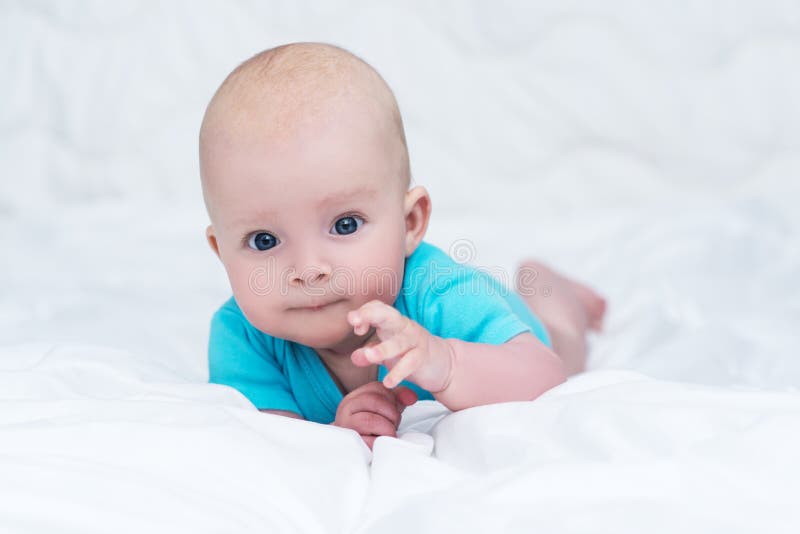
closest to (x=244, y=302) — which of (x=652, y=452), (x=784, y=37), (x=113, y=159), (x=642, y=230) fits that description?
(x=652, y=452)

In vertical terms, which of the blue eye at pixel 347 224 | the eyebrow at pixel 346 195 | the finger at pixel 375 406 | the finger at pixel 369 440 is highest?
the eyebrow at pixel 346 195

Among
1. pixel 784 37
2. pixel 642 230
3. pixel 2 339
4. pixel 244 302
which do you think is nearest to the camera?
pixel 244 302

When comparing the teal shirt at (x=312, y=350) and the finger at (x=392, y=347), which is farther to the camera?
the teal shirt at (x=312, y=350)

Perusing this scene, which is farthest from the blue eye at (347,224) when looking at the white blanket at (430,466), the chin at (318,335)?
the white blanket at (430,466)

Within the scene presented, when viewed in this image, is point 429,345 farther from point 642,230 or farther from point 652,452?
point 642,230

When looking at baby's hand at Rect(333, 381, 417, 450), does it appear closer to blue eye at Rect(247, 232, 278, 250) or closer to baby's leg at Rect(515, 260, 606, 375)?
blue eye at Rect(247, 232, 278, 250)

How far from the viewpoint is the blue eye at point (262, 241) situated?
3.43 ft

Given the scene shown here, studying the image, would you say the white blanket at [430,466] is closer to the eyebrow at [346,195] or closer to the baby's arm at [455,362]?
the baby's arm at [455,362]

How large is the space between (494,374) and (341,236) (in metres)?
0.23

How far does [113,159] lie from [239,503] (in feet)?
5.89

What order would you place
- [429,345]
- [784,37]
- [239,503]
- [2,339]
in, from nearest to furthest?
[239,503] → [429,345] → [2,339] → [784,37]

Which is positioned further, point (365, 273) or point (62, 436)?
point (365, 273)

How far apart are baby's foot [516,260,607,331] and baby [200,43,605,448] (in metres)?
0.56

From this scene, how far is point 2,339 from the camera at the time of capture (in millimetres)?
1493
